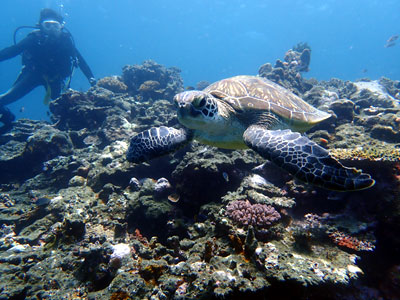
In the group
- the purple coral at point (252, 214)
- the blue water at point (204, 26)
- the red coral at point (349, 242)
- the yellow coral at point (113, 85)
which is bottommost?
the red coral at point (349, 242)

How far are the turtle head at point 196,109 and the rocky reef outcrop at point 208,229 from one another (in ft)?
3.95

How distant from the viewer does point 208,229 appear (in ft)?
11.5

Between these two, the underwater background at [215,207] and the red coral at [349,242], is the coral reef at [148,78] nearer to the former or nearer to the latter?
the underwater background at [215,207]

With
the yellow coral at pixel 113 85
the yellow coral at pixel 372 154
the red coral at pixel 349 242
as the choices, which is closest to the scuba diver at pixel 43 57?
the yellow coral at pixel 113 85

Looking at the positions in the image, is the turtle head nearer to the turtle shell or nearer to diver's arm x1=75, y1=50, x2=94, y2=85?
the turtle shell

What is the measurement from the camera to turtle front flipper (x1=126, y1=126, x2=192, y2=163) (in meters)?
3.99

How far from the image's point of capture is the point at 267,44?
395ft

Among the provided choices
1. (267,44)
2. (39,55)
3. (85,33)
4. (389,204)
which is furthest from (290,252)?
(85,33)

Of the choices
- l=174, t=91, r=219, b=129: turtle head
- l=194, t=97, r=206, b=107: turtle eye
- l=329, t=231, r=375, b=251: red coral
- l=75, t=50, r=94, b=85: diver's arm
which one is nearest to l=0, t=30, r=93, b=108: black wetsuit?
l=75, t=50, r=94, b=85: diver's arm

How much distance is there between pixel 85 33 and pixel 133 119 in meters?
152

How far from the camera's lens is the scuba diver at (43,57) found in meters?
13.5

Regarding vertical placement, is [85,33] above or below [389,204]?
above

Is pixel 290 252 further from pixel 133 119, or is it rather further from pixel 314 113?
pixel 133 119

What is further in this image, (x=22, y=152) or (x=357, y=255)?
(x=22, y=152)
